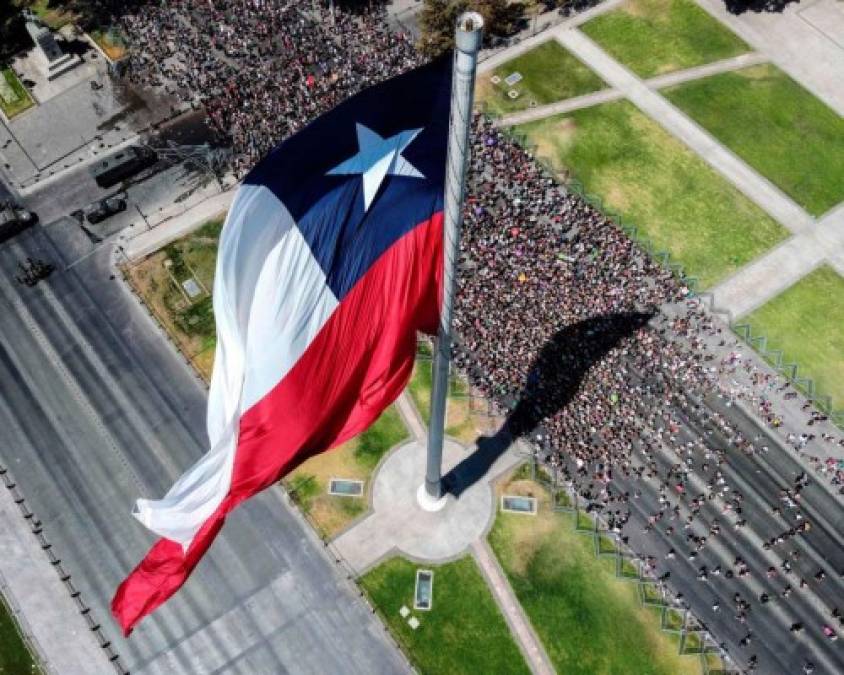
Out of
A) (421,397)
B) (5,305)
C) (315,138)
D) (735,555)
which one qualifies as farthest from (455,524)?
(5,305)

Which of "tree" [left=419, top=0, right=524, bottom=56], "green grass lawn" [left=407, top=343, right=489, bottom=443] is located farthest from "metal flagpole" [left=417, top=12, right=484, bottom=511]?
"tree" [left=419, top=0, right=524, bottom=56]

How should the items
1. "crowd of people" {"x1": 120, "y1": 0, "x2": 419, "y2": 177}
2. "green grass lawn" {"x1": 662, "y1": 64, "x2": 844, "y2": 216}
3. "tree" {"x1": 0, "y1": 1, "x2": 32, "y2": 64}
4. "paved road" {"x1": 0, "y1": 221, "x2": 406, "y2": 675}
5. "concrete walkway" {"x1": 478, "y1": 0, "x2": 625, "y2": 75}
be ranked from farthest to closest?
"concrete walkway" {"x1": 478, "y1": 0, "x2": 625, "y2": 75}, "tree" {"x1": 0, "y1": 1, "x2": 32, "y2": 64}, "crowd of people" {"x1": 120, "y1": 0, "x2": 419, "y2": 177}, "green grass lawn" {"x1": 662, "y1": 64, "x2": 844, "y2": 216}, "paved road" {"x1": 0, "y1": 221, "x2": 406, "y2": 675}

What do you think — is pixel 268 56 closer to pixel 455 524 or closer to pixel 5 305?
pixel 5 305

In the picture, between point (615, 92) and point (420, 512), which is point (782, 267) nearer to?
point (615, 92)

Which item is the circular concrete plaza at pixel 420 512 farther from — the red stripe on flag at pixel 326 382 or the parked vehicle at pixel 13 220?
the parked vehicle at pixel 13 220

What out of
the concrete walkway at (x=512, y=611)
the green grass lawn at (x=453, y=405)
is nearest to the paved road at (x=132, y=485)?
the concrete walkway at (x=512, y=611)

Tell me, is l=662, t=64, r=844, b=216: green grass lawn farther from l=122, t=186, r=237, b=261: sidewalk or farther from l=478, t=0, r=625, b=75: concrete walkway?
l=122, t=186, r=237, b=261: sidewalk

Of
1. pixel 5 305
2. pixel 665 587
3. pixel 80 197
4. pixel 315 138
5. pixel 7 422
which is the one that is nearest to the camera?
pixel 315 138
